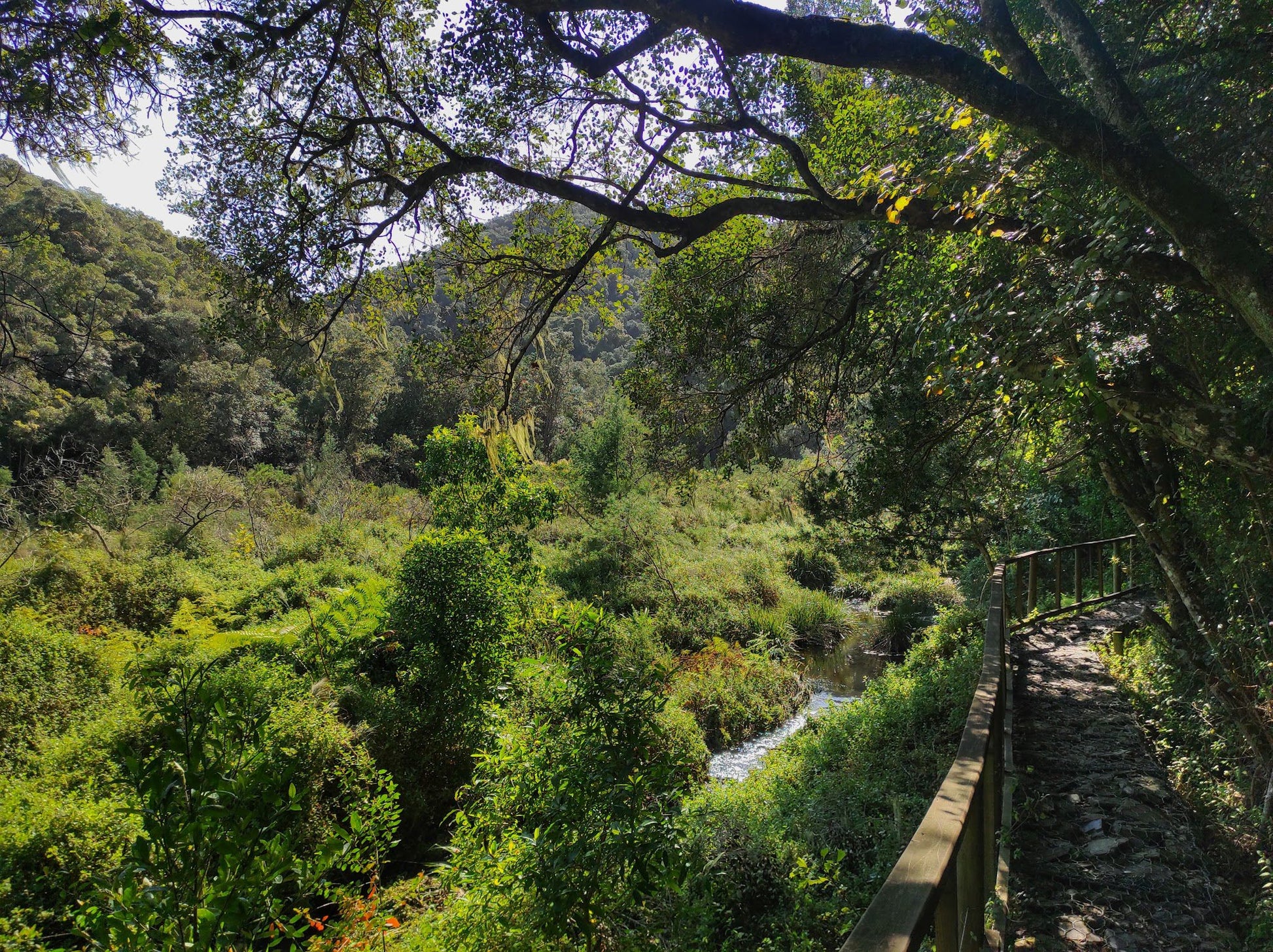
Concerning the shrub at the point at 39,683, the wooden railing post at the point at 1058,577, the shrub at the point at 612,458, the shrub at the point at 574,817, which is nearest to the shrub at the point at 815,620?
the shrub at the point at 612,458

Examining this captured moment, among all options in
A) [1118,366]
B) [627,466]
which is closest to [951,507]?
[1118,366]

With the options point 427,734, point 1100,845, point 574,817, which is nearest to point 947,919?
point 574,817

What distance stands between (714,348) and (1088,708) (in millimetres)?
5261

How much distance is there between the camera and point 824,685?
45.6 ft

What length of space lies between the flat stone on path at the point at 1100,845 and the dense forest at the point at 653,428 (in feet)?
0.63

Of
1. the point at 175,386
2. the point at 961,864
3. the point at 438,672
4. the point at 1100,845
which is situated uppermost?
the point at 175,386

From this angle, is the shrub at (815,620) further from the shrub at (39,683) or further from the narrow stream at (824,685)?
the shrub at (39,683)

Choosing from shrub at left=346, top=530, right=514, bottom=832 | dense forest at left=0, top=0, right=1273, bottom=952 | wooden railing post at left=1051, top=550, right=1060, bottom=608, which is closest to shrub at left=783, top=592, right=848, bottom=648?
dense forest at left=0, top=0, right=1273, bottom=952

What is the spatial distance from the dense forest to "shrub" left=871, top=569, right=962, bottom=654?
369cm

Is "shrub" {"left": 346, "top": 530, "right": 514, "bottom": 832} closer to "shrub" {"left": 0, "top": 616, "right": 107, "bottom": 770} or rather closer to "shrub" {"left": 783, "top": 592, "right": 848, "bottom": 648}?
"shrub" {"left": 0, "top": 616, "right": 107, "bottom": 770}

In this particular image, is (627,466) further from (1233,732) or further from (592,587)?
(1233,732)

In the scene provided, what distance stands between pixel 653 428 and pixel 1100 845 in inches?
209

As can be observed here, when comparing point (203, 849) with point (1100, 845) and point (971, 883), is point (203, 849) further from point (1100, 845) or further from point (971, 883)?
point (1100, 845)

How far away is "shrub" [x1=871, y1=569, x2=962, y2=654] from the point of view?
15.8 m
